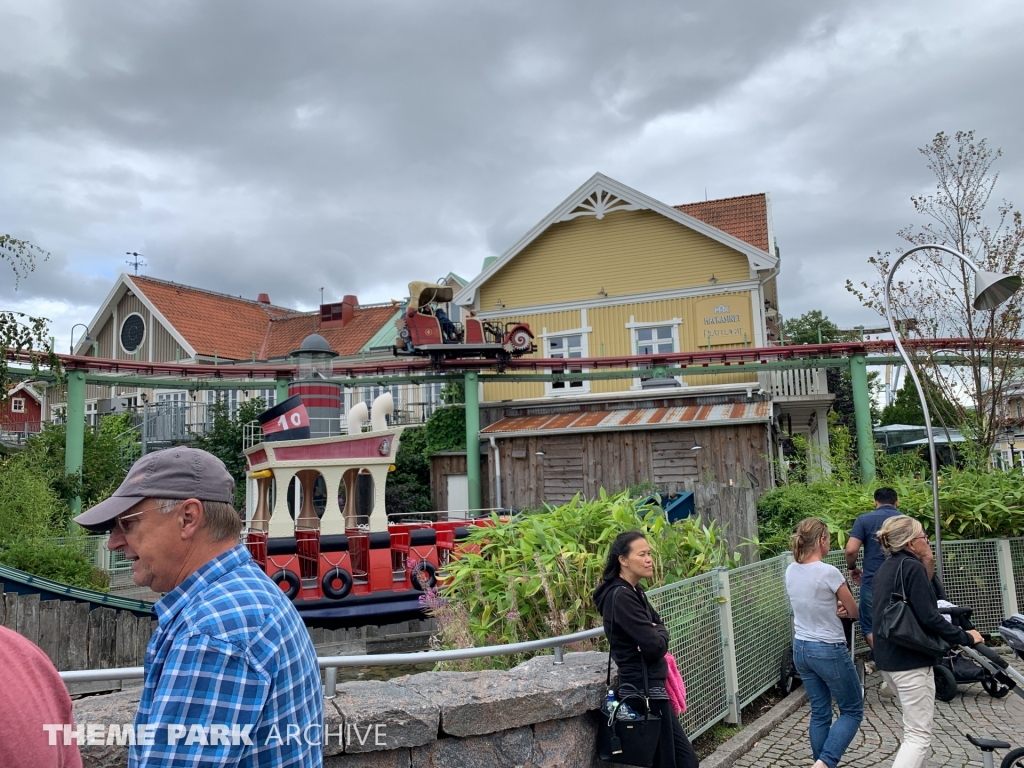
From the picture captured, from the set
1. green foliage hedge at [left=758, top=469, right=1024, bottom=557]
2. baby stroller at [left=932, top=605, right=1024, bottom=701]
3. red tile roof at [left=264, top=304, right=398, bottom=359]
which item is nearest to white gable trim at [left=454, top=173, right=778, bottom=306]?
red tile roof at [left=264, top=304, right=398, bottom=359]

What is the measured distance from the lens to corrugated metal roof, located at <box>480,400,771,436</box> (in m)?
18.4

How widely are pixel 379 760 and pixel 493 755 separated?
1.91ft

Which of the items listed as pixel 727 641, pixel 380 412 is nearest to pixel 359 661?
pixel 727 641

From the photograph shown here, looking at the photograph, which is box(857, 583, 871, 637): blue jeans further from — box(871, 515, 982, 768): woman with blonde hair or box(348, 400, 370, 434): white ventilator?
box(348, 400, 370, 434): white ventilator

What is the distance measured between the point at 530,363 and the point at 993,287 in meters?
13.2

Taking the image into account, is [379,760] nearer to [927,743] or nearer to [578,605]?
[578,605]

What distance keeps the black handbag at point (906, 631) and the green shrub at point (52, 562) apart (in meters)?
11.6

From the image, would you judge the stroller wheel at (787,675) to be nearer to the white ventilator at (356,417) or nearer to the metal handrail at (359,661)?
the metal handrail at (359,661)

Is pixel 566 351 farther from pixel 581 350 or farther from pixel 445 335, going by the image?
pixel 445 335

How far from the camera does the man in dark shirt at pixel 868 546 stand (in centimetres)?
644

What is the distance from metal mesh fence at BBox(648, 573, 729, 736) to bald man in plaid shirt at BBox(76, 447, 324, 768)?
3.36 meters

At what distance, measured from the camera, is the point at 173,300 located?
1273 inches

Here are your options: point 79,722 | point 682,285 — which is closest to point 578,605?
point 79,722

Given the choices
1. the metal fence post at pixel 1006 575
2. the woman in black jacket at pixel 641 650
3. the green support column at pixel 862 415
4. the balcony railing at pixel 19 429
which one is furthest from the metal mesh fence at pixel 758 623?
the balcony railing at pixel 19 429
